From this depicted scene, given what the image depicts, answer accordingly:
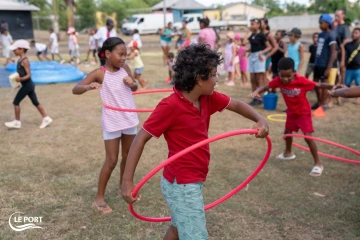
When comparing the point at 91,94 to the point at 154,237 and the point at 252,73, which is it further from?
the point at 154,237

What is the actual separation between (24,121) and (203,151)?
22.1 feet

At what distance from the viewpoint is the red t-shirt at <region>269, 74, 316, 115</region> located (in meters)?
5.49

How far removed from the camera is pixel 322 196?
4.83 m

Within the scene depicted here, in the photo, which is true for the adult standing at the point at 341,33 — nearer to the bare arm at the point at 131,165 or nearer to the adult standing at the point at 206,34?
the adult standing at the point at 206,34

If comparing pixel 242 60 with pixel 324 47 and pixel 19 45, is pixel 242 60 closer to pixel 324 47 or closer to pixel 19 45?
pixel 324 47

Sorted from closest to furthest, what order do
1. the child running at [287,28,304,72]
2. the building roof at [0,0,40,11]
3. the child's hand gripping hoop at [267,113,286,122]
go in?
the child's hand gripping hoop at [267,113,286,122]
the child running at [287,28,304,72]
the building roof at [0,0,40,11]

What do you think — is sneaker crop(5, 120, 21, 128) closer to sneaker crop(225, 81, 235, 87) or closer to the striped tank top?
the striped tank top

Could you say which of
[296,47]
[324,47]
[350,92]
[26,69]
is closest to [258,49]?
[296,47]

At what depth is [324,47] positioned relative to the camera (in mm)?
8883

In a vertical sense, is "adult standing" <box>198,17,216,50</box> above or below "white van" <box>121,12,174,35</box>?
below

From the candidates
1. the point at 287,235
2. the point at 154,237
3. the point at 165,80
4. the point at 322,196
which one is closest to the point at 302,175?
the point at 322,196

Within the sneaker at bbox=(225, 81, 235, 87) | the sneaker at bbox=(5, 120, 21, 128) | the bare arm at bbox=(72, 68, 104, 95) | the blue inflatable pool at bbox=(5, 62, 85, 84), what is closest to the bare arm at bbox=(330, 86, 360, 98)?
the bare arm at bbox=(72, 68, 104, 95)

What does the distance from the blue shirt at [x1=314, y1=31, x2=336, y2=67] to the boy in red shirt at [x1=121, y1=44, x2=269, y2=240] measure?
679 centimetres

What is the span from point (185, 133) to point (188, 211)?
564mm
